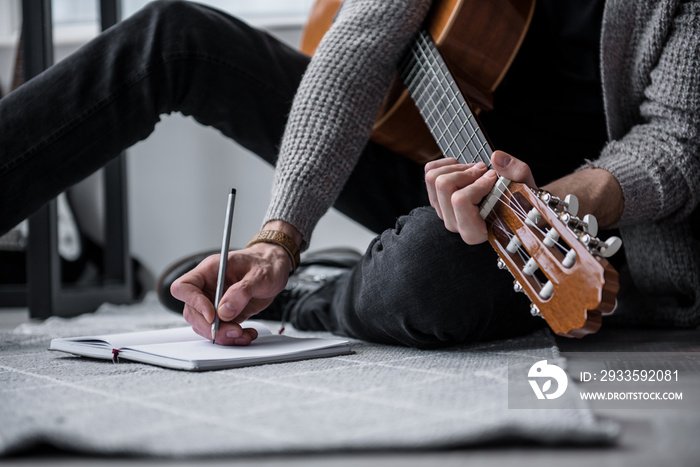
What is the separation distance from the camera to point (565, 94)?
1.01 meters

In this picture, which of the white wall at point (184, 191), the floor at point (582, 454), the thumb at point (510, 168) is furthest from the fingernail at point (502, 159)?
the white wall at point (184, 191)

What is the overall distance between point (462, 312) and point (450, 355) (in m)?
0.05

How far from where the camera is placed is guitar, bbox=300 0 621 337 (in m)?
0.48

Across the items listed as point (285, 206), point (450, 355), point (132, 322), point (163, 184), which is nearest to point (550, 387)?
point (450, 355)

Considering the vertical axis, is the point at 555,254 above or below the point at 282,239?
above

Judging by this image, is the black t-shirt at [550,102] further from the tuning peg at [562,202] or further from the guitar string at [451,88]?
the tuning peg at [562,202]

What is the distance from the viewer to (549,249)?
0.52 m

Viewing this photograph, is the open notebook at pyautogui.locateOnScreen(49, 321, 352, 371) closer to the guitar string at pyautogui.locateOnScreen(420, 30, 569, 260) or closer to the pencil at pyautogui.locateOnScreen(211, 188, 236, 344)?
the pencil at pyautogui.locateOnScreen(211, 188, 236, 344)

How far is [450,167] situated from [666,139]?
0.35 metres

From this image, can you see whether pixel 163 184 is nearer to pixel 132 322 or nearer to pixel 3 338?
pixel 132 322

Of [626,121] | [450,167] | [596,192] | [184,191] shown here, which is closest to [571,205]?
[450,167]

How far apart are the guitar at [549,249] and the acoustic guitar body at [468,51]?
21 centimetres

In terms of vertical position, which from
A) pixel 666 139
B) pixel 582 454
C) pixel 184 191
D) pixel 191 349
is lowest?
pixel 184 191

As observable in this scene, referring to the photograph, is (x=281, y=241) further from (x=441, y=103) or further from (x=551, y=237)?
(x=551, y=237)
